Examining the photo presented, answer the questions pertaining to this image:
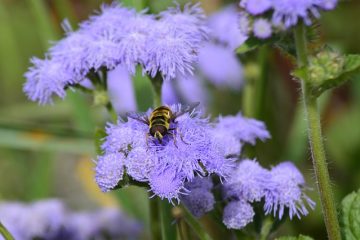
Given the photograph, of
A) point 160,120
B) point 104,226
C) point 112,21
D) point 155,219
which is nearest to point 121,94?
point 104,226

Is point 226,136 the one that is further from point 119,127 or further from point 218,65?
point 218,65

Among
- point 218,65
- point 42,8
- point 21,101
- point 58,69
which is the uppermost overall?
point 21,101

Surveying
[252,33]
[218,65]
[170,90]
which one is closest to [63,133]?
[170,90]

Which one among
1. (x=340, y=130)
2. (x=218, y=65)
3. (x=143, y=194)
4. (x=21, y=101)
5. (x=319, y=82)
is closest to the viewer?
(x=319, y=82)

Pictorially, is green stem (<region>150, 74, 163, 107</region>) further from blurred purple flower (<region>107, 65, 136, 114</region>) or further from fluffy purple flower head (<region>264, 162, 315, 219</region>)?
blurred purple flower (<region>107, 65, 136, 114</region>)

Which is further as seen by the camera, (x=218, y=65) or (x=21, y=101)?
(x=21, y=101)

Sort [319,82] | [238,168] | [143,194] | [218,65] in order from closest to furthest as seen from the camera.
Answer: [319,82] → [238,168] → [218,65] → [143,194]

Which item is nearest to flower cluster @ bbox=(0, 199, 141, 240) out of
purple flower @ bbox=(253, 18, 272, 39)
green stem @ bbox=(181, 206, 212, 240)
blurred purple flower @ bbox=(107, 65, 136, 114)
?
blurred purple flower @ bbox=(107, 65, 136, 114)
